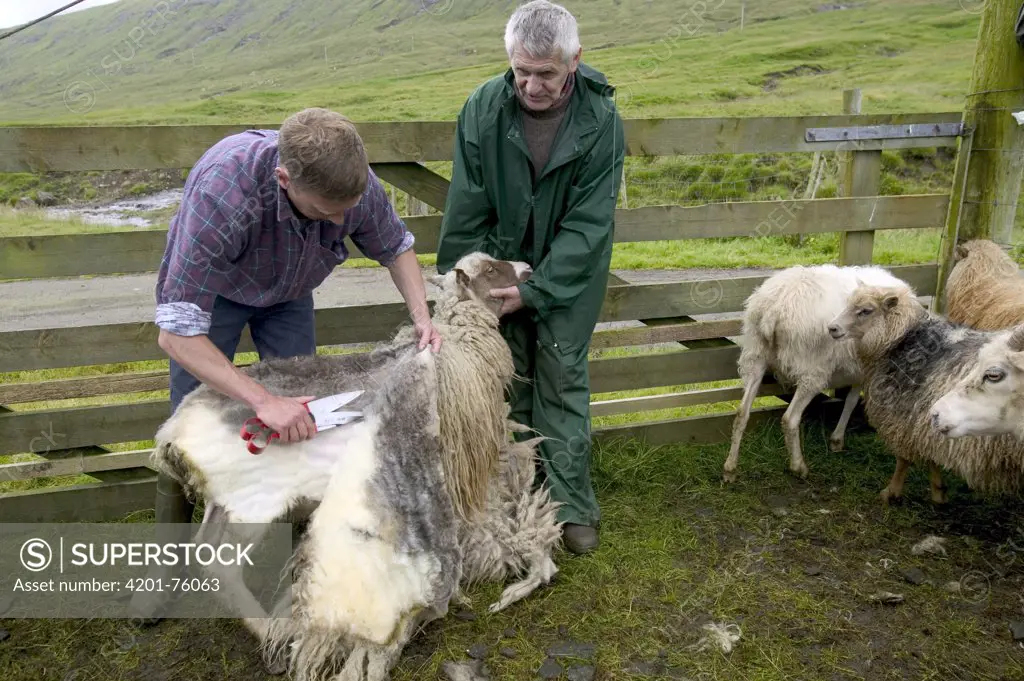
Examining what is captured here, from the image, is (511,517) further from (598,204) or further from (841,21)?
(841,21)

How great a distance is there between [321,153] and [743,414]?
11.0 feet

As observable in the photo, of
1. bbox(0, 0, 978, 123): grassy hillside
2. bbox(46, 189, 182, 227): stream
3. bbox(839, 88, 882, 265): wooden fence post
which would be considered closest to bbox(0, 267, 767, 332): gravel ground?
bbox(839, 88, 882, 265): wooden fence post

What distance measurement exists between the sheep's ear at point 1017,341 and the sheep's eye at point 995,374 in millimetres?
123

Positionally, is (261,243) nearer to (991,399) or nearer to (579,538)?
(579,538)

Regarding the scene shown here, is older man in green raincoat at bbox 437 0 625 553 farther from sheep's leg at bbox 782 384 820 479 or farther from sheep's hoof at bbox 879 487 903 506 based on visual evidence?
sheep's hoof at bbox 879 487 903 506

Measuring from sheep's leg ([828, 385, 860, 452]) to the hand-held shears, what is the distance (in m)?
3.61

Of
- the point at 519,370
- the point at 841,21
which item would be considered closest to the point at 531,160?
the point at 519,370

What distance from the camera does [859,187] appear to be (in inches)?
192

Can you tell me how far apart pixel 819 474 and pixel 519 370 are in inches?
88.0

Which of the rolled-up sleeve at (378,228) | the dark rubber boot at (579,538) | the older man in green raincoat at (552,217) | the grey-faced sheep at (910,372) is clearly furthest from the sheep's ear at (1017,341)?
the rolled-up sleeve at (378,228)

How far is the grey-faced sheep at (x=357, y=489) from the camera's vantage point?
2.62 m

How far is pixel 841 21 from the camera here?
53719 millimetres

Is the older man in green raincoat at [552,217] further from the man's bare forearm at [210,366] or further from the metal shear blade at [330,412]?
the man's bare forearm at [210,366]

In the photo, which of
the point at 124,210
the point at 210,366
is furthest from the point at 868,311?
the point at 124,210
